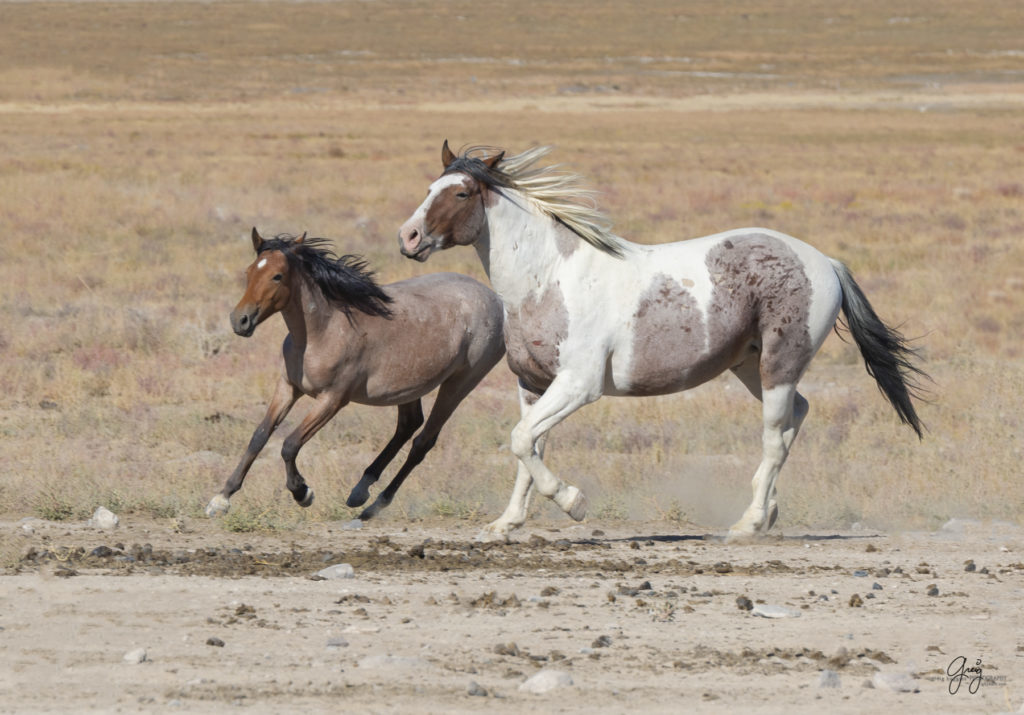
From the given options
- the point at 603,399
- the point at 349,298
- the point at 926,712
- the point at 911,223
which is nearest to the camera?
the point at 926,712

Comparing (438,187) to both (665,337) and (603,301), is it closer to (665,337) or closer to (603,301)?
(603,301)

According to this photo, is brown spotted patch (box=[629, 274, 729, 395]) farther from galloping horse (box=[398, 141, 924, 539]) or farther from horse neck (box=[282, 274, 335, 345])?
horse neck (box=[282, 274, 335, 345])

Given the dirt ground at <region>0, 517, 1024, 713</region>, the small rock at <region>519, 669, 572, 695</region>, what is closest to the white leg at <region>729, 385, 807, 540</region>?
the dirt ground at <region>0, 517, 1024, 713</region>

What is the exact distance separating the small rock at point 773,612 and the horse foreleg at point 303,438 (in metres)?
3.11

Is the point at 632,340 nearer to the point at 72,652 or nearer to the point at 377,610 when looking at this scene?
the point at 377,610

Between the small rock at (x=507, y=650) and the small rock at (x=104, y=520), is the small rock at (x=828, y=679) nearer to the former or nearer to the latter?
the small rock at (x=507, y=650)

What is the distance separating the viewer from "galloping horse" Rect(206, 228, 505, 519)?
8734 mm

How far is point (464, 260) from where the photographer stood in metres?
22.7

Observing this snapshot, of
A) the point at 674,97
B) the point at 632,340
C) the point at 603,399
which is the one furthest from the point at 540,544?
the point at 674,97

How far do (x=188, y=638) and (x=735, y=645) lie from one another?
2.26 metres

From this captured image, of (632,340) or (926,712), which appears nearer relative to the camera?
(926,712)

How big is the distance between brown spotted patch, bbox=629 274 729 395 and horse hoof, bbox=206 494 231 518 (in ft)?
8.13

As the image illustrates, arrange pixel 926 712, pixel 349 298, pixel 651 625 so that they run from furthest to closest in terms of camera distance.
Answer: pixel 349 298, pixel 651 625, pixel 926 712

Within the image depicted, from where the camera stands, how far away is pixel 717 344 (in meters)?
8.37
